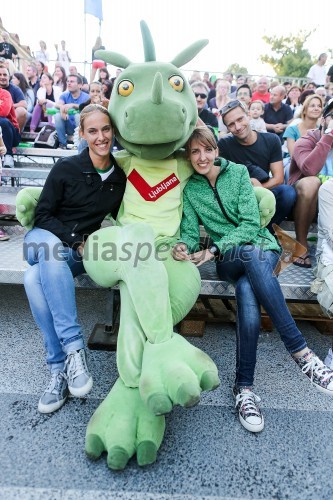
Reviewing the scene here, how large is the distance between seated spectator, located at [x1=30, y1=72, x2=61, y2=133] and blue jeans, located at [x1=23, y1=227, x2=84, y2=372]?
531 cm

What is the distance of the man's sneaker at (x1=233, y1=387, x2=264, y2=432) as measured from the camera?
2.00m

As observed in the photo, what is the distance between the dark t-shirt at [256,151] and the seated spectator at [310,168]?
0.59 feet

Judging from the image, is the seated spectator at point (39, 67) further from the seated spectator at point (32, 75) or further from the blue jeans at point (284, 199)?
the blue jeans at point (284, 199)

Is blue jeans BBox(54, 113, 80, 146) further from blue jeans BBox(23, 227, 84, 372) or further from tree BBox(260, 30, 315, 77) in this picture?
tree BBox(260, 30, 315, 77)

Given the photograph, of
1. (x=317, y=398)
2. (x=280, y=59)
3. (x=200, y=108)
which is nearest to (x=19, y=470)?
(x=317, y=398)

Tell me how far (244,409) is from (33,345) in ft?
4.86

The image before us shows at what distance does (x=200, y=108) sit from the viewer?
5090 millimetres

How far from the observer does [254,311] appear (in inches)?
85.2

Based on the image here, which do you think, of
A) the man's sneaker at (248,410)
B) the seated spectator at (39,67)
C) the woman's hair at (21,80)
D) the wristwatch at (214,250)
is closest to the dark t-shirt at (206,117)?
the wristwatch at (214,250)

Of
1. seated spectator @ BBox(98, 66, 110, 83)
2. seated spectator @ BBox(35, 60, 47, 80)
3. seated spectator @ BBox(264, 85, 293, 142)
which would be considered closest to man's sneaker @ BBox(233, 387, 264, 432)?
seated spectator @ BBox(264, 85, 293, 142)

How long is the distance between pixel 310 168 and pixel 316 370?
159 centimetres

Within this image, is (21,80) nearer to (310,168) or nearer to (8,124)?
(8,124)

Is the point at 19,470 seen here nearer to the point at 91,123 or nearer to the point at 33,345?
the point at 33,345

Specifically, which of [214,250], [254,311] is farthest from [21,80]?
[254,311]
